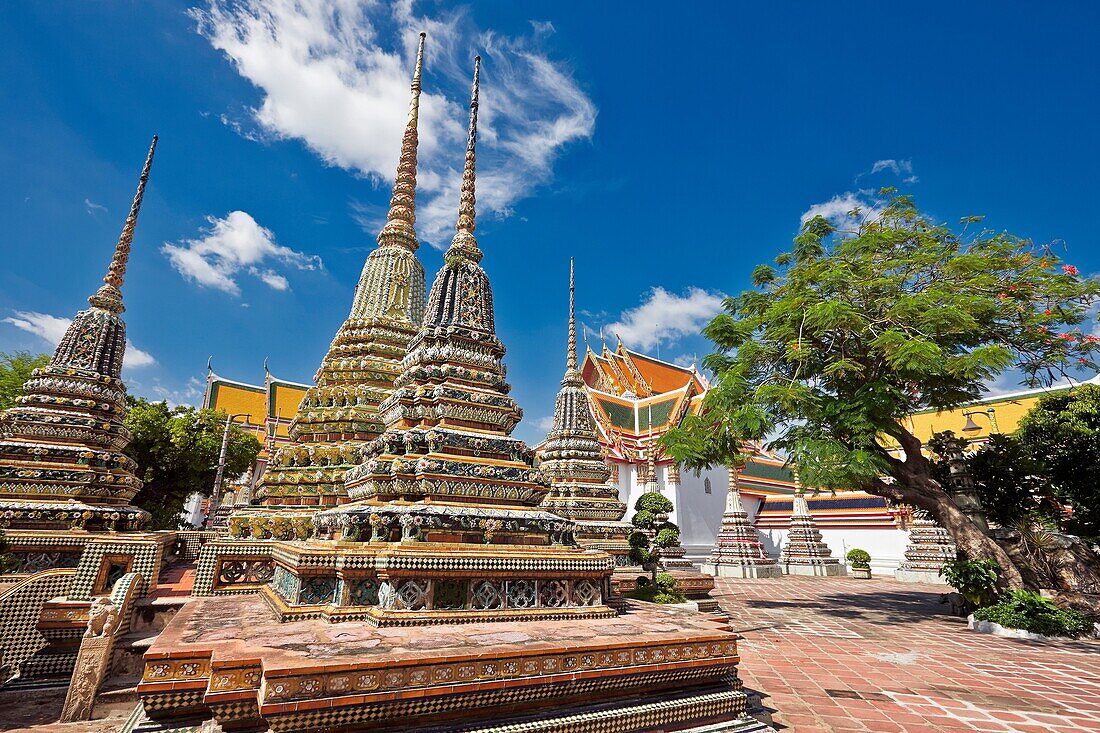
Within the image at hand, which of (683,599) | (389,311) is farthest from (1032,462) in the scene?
(389,311)

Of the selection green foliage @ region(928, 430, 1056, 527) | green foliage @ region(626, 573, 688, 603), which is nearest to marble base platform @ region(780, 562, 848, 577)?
green foliage @ region(928, 430, 1056, 527)

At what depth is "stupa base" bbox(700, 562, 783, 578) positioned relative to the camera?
2366 cm

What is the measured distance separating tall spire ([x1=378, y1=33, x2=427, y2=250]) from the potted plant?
24.0 m

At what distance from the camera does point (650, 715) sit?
3.88 m

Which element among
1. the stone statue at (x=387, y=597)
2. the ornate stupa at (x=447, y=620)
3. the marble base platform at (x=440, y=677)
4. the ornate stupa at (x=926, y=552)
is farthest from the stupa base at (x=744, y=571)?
the stone statue at (x=387, y=597)

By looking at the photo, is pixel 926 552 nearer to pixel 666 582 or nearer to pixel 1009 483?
pixel 1009 483

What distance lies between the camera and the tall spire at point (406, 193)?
38.5 feet

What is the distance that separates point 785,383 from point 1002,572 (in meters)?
5.67

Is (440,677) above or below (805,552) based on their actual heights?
below

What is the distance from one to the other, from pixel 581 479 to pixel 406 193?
30.2ft

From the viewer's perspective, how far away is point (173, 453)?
19.2 meters

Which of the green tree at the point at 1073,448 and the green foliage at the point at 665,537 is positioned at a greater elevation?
the green tree at the point at 1073,448

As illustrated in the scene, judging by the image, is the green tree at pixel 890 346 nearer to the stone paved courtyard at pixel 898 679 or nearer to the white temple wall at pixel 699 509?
the stone paved courtyard at pixel 898 679

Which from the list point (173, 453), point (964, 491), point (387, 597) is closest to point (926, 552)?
point (964, 491)
